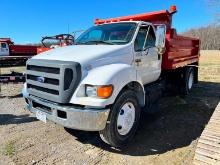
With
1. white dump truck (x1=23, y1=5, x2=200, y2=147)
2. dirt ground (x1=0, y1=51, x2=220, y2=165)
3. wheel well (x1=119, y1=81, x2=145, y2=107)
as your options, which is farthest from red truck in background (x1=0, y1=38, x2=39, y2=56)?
wheel well (x1=119, y1=81, x2=145, y2=107)

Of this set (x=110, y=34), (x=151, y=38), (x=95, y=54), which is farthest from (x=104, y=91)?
(x=151, y=38)

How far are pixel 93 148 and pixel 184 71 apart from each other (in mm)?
5232

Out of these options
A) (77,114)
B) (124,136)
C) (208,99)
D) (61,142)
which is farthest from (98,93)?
(208,99)

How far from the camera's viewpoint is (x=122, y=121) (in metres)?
4.66

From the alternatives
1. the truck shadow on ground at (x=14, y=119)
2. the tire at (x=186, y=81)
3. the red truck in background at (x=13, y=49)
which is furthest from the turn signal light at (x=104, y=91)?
the red truck in background at (x=13, y=49)

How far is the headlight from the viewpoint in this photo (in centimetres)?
406

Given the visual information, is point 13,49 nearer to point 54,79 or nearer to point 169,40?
point 169,40

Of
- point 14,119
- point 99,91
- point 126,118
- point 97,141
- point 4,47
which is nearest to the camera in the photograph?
point 99,91

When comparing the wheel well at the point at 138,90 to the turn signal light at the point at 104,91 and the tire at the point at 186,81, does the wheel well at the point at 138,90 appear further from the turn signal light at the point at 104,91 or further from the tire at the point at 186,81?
the tire at the point at 186,81

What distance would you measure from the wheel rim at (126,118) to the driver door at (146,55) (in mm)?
911

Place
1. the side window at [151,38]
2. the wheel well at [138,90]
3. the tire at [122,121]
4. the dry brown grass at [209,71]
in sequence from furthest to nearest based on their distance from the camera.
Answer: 1. the dry brown grass at [209,71]
2. the side window at [151,38]
3. the wheel well at [138,90]
4. the tire at [122,121]

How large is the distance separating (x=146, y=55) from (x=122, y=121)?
1782mm

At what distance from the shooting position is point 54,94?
4.38 meters

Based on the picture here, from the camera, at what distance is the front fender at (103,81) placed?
406 centimetres
